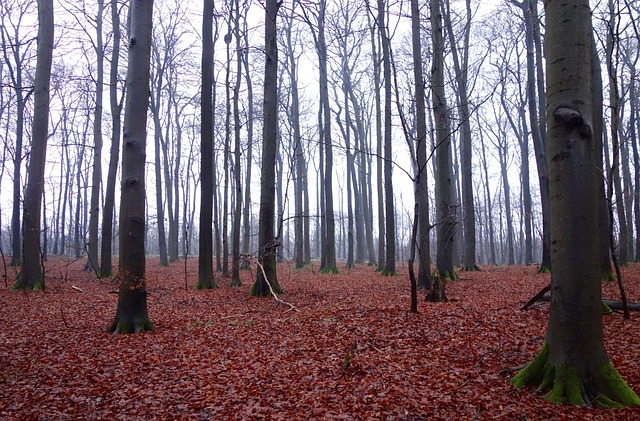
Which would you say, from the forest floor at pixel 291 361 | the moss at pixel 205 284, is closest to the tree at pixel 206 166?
the moss at pixel 205 284

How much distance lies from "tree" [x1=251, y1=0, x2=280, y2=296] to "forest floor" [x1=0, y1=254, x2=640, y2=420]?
152 cm

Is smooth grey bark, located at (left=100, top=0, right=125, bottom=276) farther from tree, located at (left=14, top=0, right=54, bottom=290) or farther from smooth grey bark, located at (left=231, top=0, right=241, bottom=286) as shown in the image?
smooth grey bark, located at (left=231, top=0, right=241, bottom=286)

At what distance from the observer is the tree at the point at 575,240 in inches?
137

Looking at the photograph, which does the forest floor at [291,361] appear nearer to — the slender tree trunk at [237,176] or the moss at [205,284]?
the moss at [205,284]

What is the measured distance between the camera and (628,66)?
20.1 m

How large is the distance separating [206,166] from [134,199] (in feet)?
16.9

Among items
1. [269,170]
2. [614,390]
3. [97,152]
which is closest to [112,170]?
[97,152]

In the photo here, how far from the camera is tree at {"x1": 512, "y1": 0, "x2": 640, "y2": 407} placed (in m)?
3.49

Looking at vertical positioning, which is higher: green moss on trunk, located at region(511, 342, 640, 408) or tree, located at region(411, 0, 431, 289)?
tree, located at region(411, 0, 431, 289)

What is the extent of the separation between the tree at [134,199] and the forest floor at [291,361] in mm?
417

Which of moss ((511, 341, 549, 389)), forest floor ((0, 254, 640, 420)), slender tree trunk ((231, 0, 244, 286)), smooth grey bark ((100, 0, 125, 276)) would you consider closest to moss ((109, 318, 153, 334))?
forest floor ((0, 254, 640, 420))

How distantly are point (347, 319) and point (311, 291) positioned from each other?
12.9ft

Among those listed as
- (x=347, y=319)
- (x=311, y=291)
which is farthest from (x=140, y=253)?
(x=311, y=291)

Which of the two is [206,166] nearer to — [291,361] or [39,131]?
[39,131]
